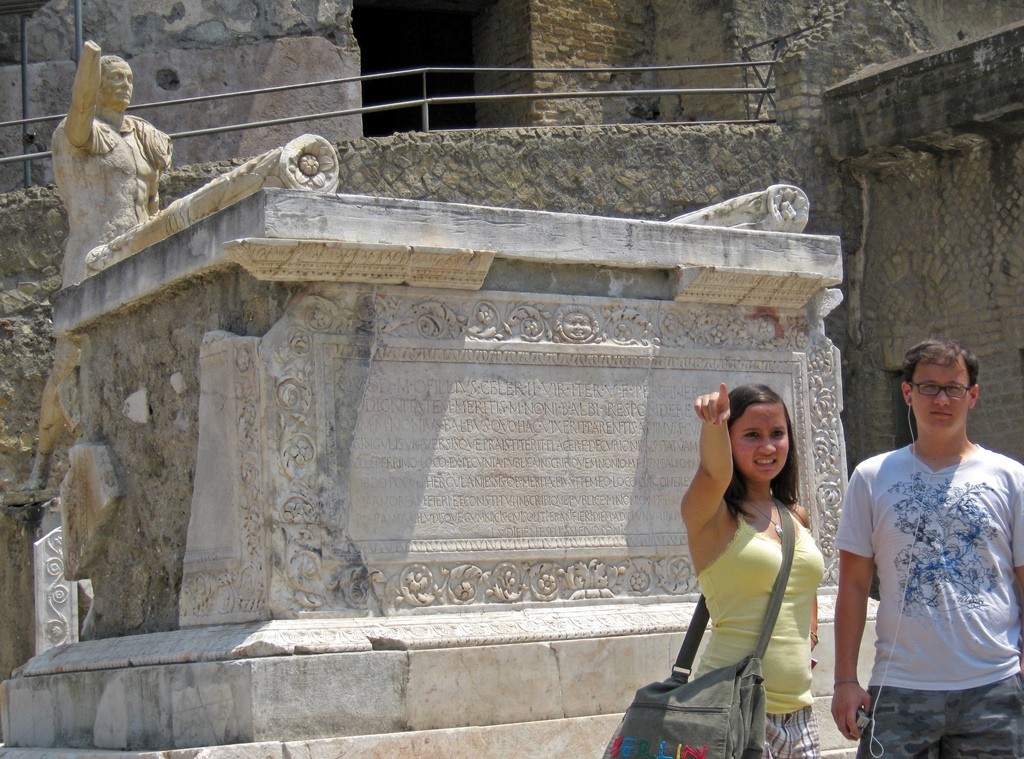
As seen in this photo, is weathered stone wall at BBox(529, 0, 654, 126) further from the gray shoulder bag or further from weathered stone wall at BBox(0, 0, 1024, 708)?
the gray shoulder bag

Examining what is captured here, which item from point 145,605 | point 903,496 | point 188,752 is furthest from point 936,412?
point 145,605

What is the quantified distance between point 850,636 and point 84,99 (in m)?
5.65

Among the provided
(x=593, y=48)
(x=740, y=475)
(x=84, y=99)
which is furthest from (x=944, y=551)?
(x=593, y=48)

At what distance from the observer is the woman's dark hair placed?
154 inches

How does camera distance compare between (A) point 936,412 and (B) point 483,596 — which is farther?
(B) point 483,596

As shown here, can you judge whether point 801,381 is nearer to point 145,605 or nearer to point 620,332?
point 620,332

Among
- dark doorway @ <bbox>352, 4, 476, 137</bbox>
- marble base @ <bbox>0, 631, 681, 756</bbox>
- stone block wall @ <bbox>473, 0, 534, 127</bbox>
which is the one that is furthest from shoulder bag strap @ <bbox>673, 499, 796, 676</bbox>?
dark doorway @ <bbox>352, 4, 476, 137</bbox>

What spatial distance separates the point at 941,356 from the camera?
381 cm

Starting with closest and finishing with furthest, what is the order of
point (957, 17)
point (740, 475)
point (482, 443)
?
1. point (740, 475)
2. point (482, 443)
3. point (957, 17)

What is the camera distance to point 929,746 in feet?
11.8

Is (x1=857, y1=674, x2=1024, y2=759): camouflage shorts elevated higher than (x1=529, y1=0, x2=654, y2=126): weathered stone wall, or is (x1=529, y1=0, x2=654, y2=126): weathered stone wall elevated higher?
(x1=529, y1=0, x2=654, y2=126): weathered stone wall

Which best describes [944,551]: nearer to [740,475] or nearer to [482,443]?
[740,475]

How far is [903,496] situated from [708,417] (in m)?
0.52

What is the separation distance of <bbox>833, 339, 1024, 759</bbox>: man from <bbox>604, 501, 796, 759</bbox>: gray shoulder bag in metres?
0.27
